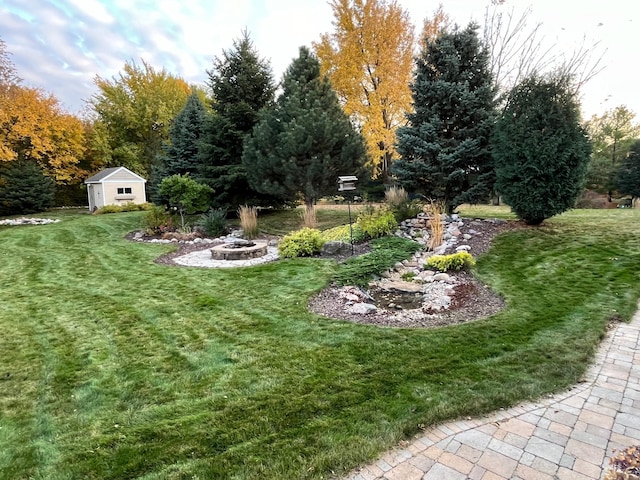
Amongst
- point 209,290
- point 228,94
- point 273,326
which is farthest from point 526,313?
point 228,94

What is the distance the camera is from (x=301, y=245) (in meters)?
7.12

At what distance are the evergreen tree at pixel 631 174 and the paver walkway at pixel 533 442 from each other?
20723mm

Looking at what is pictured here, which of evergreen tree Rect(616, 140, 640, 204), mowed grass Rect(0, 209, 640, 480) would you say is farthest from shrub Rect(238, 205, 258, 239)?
evergreen tree Rect(616, 140, 640, 204)

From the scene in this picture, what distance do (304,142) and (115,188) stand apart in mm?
13939

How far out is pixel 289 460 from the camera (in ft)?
A: 6.36

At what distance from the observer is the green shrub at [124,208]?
16828 millimetres

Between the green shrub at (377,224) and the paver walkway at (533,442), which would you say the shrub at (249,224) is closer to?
the green shrub at (377,224)

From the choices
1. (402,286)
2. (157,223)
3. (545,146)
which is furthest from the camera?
(157,223)

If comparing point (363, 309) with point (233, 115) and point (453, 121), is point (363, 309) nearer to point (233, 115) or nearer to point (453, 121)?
point (453, 121)

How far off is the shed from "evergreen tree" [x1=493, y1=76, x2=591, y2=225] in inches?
725

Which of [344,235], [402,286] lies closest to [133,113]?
[344,235]

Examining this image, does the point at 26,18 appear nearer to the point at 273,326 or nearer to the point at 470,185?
the point at 273,326

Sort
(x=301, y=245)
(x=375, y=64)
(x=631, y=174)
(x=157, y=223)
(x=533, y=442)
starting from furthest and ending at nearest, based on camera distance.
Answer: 1. (x=631, y=174)
2. (x=375, y=64)
3. (x=157, y=223)
4. (x=301, y=245)
5. (x=533, y=442)

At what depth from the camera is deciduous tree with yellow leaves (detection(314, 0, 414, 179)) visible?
12.2 meters
